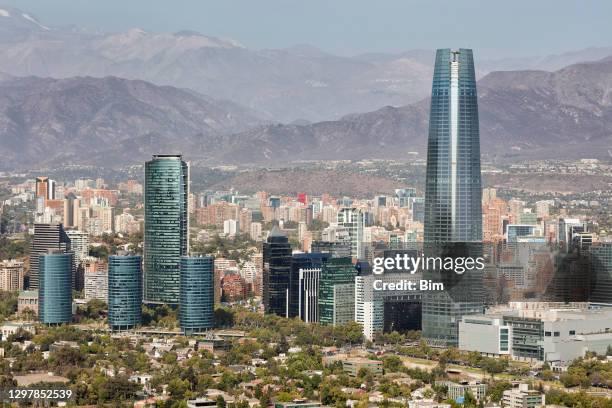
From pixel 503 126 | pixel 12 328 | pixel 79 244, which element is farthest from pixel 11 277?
pixel 503 126

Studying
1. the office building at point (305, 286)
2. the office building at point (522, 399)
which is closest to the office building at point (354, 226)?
the office building at point (305, 286)

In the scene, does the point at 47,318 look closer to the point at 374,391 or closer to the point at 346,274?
the point at 346,274

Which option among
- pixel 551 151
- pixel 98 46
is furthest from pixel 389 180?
pixel 98 46

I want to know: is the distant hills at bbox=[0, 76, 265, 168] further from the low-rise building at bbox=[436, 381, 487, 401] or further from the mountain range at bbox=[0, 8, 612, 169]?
the low-rise building at bbox=[436, 381, 487, 401]

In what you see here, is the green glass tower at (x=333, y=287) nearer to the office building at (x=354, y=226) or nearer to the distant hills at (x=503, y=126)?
the office building at (x=354, y=226)

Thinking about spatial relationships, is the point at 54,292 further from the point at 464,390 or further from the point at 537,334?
the point at 464,390

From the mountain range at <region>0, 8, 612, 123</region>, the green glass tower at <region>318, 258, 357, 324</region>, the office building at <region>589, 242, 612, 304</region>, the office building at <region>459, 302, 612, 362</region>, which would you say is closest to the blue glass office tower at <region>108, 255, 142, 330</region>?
the green glass tower at <region>318, 258, 357, 324</region>
